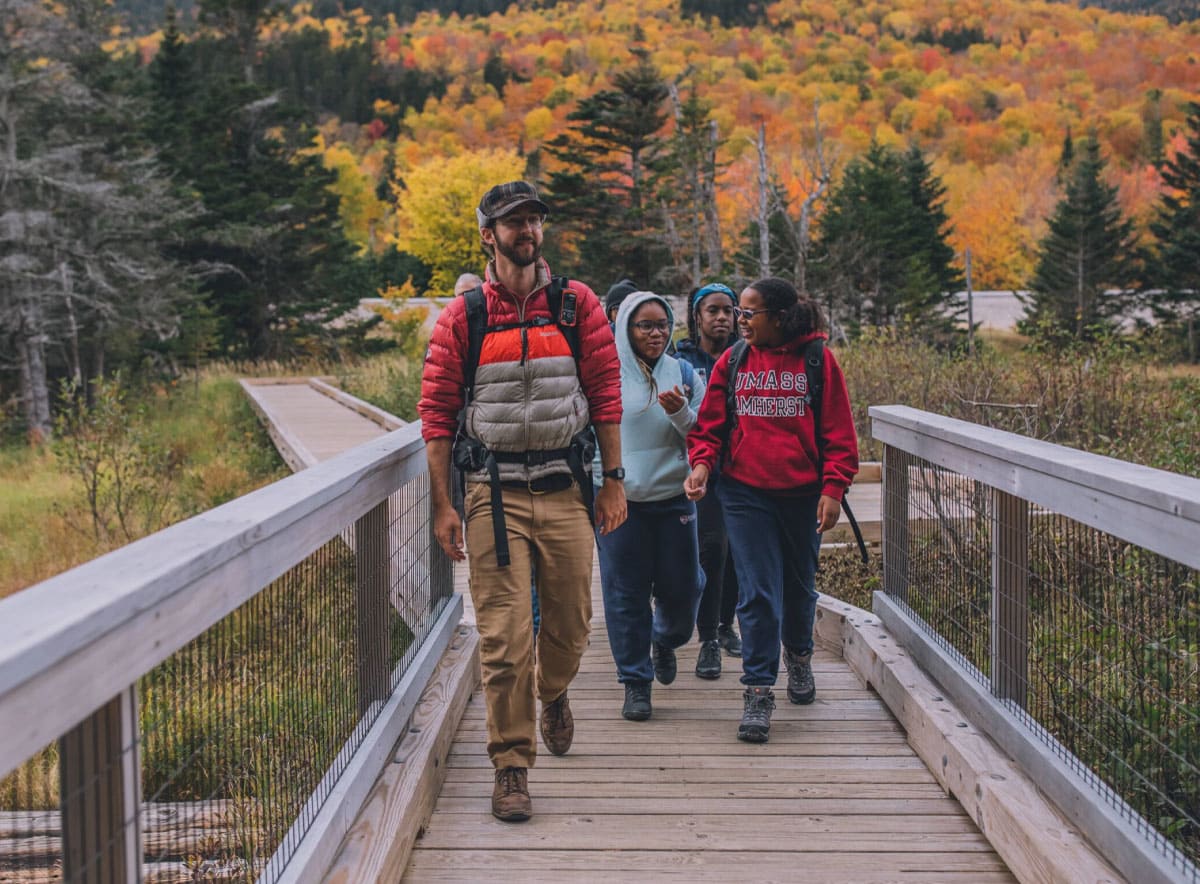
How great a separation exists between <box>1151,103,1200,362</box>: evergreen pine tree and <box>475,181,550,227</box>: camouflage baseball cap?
140ft

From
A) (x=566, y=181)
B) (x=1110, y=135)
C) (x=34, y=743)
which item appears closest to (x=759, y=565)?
(x=34, y=743)

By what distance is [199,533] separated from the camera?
7.20ft

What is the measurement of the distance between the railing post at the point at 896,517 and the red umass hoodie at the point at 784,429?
62cm

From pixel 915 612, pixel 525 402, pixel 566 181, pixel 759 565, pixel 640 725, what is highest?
pixel 566 181

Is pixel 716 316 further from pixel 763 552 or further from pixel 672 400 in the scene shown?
pixel 763 552

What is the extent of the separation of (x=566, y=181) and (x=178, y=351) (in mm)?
13338

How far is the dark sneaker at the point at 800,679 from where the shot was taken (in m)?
4.98

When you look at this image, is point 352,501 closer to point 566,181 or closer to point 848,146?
point 566,181

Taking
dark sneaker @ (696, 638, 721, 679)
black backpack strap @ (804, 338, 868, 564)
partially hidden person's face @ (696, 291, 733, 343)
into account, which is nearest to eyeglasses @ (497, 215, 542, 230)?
black backpack strap @ (804, 338, 868, 564)

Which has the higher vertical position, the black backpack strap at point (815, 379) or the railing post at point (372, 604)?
the black backpack strap at point (815, 379)

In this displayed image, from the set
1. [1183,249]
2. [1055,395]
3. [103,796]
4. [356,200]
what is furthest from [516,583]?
[356,200]

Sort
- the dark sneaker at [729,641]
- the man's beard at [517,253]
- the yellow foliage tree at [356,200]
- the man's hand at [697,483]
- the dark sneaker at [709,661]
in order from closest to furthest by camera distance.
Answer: the man's beard at [517,253], the man's hand at [697,483], the dark sneaker at [709,661], the dark sneaker at [729,641], the yellow foliage tree at [356,200]

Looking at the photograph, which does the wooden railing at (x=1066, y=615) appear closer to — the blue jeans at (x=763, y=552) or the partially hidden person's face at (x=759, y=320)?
the blue jeans at (x=763, y=552)

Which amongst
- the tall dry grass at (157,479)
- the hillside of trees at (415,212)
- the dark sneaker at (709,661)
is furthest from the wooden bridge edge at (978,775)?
the tall dry grass at (157,479)
